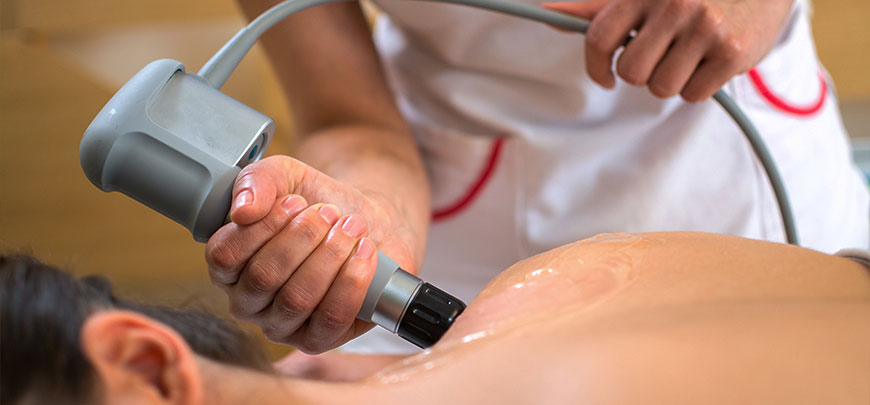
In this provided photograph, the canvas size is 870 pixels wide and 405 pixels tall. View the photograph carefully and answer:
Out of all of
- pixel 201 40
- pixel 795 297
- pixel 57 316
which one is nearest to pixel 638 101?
pixel 795 297

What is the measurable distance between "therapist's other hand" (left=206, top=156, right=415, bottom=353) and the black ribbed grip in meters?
0.04

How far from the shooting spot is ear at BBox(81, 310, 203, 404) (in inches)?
15.6

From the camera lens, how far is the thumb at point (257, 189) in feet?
1.47

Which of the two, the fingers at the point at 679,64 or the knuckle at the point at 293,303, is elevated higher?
the fingers at the point at 679,64

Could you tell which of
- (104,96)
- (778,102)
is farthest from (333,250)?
(104,96)

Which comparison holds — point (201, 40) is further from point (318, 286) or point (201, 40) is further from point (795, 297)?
point (795, 297)

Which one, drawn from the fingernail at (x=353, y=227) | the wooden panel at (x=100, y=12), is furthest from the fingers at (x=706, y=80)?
the wooden panel at (x=100, y=12)

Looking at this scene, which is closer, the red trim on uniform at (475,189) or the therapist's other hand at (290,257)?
the therapist's other hand at (290,257)

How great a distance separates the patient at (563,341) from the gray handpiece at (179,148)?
0.05m

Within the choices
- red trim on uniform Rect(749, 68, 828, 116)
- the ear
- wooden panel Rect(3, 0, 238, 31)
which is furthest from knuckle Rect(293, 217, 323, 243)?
wooden panel Rect(3, 0, 238, 31)

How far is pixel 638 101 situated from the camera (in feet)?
2.51

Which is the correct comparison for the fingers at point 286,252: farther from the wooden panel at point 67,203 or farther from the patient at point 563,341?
the wooden panel at point 67,203

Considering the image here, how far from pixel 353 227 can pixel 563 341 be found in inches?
6.3

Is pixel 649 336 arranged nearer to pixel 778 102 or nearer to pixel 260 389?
pixel 260 389
